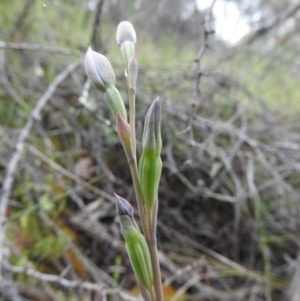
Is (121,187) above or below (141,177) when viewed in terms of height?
above

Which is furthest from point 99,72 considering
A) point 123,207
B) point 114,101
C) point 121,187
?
point 121,187

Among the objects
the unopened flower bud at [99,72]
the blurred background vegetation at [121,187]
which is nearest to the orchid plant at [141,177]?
the unopened flower bud at [99,72]

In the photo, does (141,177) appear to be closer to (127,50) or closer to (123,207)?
(123,207)

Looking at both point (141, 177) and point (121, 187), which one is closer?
point (141, 177)

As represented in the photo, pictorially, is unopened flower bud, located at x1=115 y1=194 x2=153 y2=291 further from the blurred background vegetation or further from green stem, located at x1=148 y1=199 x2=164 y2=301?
the blurred background vegetation

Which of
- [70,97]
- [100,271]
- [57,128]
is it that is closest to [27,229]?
[100,271]

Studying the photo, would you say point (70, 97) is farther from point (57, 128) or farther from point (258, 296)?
point (258, 296)

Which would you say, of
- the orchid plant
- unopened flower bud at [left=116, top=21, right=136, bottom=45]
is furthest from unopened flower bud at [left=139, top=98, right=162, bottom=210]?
unopened flower bud at [left=116, top=21, right=136, bottom=45]
